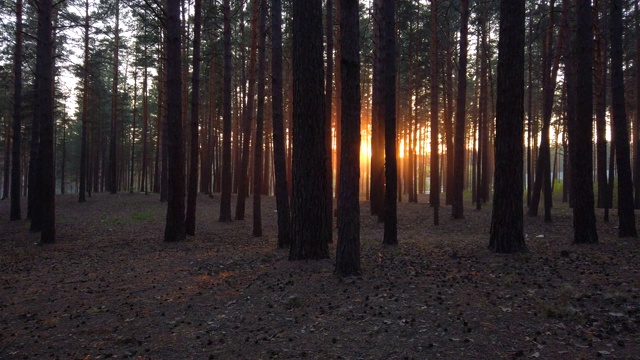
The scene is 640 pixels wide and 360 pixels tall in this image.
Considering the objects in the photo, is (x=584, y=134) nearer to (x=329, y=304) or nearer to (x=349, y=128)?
(x=349, y=128)

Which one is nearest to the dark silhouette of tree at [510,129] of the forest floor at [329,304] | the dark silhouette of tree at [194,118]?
the forest floor at [329,304]

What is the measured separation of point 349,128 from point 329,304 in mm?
3022

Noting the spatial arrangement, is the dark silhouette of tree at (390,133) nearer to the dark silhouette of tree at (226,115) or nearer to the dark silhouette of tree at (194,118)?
the dark silhouette of tree at (194,118)

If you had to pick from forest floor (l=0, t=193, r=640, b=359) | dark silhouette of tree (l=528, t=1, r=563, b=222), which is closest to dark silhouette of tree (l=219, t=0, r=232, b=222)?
forest floor (l=0, t=193, r=640, b=359)

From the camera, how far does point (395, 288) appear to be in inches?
275

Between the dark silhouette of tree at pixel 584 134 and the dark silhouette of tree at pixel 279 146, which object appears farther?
the dark silhouette of tree at pixel 279 146

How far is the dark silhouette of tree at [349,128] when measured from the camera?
7.31 m

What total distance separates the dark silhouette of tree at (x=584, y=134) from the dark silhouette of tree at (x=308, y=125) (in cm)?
683

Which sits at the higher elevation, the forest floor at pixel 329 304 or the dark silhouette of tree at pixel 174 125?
the dark silhouette of tree at pixel 174 125

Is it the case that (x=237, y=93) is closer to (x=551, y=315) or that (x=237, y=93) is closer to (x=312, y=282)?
(x=312, y=282)

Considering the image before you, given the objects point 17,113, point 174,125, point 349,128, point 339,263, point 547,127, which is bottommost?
point 339,263

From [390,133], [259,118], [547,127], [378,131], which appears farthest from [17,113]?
[547,127]

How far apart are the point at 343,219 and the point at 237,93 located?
99.6 ft

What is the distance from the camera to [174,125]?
1351 centimetres
